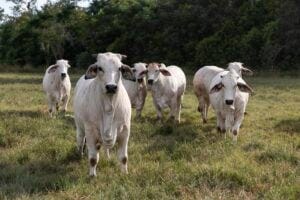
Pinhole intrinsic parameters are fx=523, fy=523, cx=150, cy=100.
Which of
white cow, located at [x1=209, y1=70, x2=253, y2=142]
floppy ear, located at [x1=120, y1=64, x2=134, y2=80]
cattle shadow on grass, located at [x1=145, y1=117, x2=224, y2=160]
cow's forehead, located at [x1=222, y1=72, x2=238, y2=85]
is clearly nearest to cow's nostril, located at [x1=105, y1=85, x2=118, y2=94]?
floppy ear, located at [x1=120, y1=64, x2=134, y2=80]

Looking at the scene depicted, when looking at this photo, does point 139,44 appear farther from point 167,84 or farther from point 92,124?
point 92,124

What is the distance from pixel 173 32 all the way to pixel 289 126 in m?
28.3

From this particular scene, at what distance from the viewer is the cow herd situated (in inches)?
270

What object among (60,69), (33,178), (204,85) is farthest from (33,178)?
(60,69)

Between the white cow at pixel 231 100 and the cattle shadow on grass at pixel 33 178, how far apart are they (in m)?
3.47

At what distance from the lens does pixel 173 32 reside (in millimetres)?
38875

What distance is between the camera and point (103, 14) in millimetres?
44562

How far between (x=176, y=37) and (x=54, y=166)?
1258 inches

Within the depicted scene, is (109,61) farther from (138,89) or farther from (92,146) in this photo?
(138,89)

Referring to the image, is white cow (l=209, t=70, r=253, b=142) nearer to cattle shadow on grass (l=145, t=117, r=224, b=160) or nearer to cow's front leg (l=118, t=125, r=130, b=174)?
cattle shadow on grass (l=145, t=117, r=224, b=160)

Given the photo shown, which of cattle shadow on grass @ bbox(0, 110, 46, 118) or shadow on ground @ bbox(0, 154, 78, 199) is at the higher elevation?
shadow on ground @ bbox(0, 154, 78, 199)

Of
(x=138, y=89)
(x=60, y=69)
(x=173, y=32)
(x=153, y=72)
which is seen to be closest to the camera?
(x=153, y=72)

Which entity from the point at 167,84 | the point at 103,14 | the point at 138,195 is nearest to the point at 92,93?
the point at 138,195

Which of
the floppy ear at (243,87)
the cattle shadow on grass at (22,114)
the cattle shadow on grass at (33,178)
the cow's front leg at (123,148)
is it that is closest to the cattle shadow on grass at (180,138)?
the floppy ear at (243,87)
